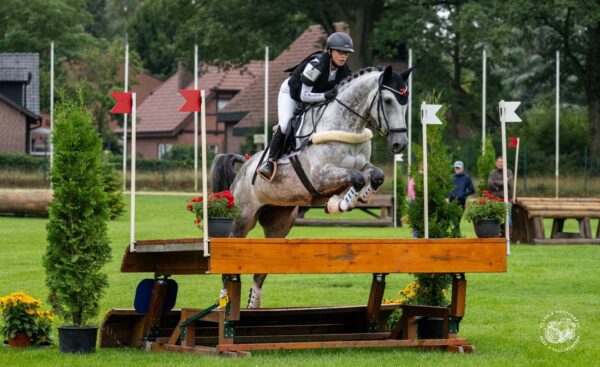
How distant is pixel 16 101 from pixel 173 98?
18.5 metres

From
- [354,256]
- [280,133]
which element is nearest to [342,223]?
[280,133]

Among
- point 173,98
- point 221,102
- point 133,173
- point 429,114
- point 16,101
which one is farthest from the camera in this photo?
point 173,98

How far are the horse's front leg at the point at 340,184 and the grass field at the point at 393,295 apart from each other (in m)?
1.18

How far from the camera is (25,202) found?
99.1 ft

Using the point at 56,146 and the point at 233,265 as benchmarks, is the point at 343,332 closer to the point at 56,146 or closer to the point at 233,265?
the point at 233,265

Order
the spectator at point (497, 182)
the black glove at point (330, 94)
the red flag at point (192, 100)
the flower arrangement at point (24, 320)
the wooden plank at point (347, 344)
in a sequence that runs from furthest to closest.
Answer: the spectator at point (497, 182) → the black glove at point (330, 94) → the flower arrangement at point (24, 320) → the wooden plank at point (347, 344) → the red flag at point (192, 100)

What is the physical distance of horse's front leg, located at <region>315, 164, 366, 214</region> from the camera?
9422mm

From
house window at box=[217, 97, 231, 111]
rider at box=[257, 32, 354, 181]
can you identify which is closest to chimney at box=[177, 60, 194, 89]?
house window at box=[217, 97, 231, 111]

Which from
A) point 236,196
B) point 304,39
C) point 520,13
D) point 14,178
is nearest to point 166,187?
point 14,178

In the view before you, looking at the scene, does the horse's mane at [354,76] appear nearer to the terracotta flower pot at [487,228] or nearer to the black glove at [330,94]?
the black glove at [330,94]

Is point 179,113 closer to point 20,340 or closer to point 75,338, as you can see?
point 20,340

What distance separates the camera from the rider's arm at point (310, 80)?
992 centimetres

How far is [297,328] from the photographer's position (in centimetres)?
1007

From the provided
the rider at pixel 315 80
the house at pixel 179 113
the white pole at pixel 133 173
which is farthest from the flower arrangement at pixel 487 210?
the house at pixel 179 113
